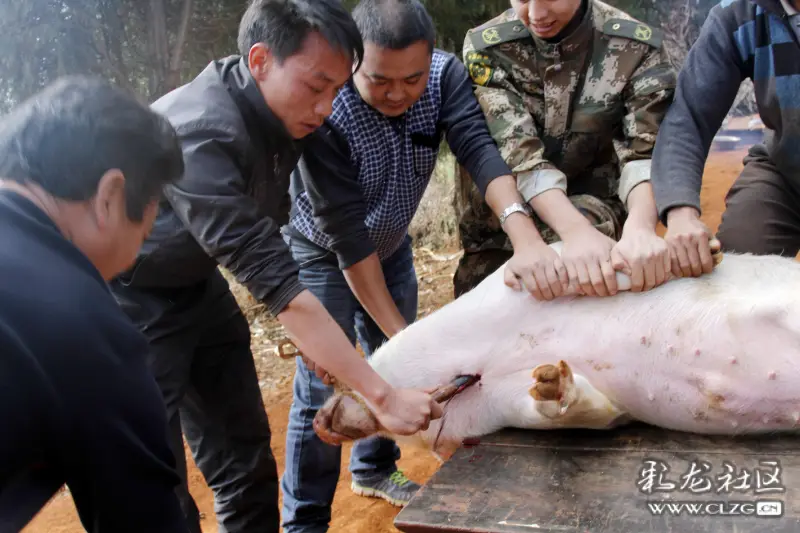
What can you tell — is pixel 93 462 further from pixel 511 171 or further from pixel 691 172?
pixel 691 172

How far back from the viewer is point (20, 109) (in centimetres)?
139

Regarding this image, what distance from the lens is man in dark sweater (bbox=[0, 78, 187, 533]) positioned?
3.82 ft

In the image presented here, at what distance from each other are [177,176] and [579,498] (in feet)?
3.71

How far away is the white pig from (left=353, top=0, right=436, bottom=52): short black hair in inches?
32.3

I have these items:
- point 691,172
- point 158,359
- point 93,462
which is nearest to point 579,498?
point 93,462

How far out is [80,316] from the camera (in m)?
1.20

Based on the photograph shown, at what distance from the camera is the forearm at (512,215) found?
2461 mm

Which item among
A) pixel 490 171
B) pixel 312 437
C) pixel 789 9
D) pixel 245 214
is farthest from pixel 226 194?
pixel 789 9

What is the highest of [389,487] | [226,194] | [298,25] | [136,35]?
[136,35]

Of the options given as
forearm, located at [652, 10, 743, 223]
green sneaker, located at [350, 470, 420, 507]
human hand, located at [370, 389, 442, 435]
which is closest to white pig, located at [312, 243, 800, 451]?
human hand, located at [370, 389, 442, 435]

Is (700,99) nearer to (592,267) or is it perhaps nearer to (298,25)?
(592,267)

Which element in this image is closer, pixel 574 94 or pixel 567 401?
pixel 567 401

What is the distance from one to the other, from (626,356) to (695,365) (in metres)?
0.19

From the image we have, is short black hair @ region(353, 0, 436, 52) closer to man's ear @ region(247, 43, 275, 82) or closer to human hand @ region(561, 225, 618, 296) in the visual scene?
man's ear @ region(247, 43, 275, 82)
